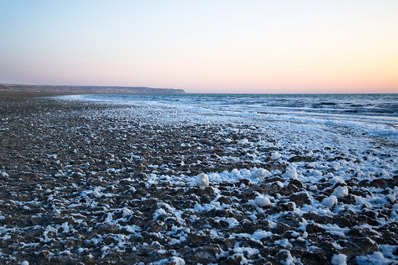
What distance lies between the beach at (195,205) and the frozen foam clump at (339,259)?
0.02 metres

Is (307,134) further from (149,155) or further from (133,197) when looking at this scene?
(133,197)

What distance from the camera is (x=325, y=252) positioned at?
3043 mm

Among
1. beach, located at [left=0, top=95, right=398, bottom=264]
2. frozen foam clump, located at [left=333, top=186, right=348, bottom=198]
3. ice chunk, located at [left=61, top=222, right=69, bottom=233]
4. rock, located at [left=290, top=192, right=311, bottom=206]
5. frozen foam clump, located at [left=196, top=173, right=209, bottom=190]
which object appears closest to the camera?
beach, located at [left=0, top=95, right=398, bottom=264]

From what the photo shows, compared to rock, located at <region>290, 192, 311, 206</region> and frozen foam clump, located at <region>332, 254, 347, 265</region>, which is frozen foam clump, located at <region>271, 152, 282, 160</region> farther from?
frozen foam clump, located at <region>332, 254, 347, 265</region>

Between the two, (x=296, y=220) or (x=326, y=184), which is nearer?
(x=296, y=220)

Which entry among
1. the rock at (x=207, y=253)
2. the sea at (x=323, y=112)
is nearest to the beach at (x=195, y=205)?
the rock at (x=207, y=253)

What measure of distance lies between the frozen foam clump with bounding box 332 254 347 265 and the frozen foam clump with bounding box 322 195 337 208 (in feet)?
4.88

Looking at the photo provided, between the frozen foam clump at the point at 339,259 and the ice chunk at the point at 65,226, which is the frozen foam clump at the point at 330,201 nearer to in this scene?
the frozen foam clump at the point at 339,259

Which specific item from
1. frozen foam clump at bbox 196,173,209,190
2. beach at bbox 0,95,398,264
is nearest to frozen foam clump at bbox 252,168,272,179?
beach at bbox 0,95,398,264

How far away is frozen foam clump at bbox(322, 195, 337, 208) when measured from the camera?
430 centimetres

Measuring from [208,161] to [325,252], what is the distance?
4214 mm

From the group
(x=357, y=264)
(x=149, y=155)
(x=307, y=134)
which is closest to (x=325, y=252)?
(x=357, y=264)

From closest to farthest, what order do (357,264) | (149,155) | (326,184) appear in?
(357,264) → (326,184) → (149,155)

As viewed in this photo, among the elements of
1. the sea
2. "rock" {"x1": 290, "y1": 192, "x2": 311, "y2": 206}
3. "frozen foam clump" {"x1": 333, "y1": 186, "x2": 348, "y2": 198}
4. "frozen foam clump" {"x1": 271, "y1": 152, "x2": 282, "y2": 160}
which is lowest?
"rock" {"x1": 290, "y1": 192, "x2": 311, "y2": 206}
